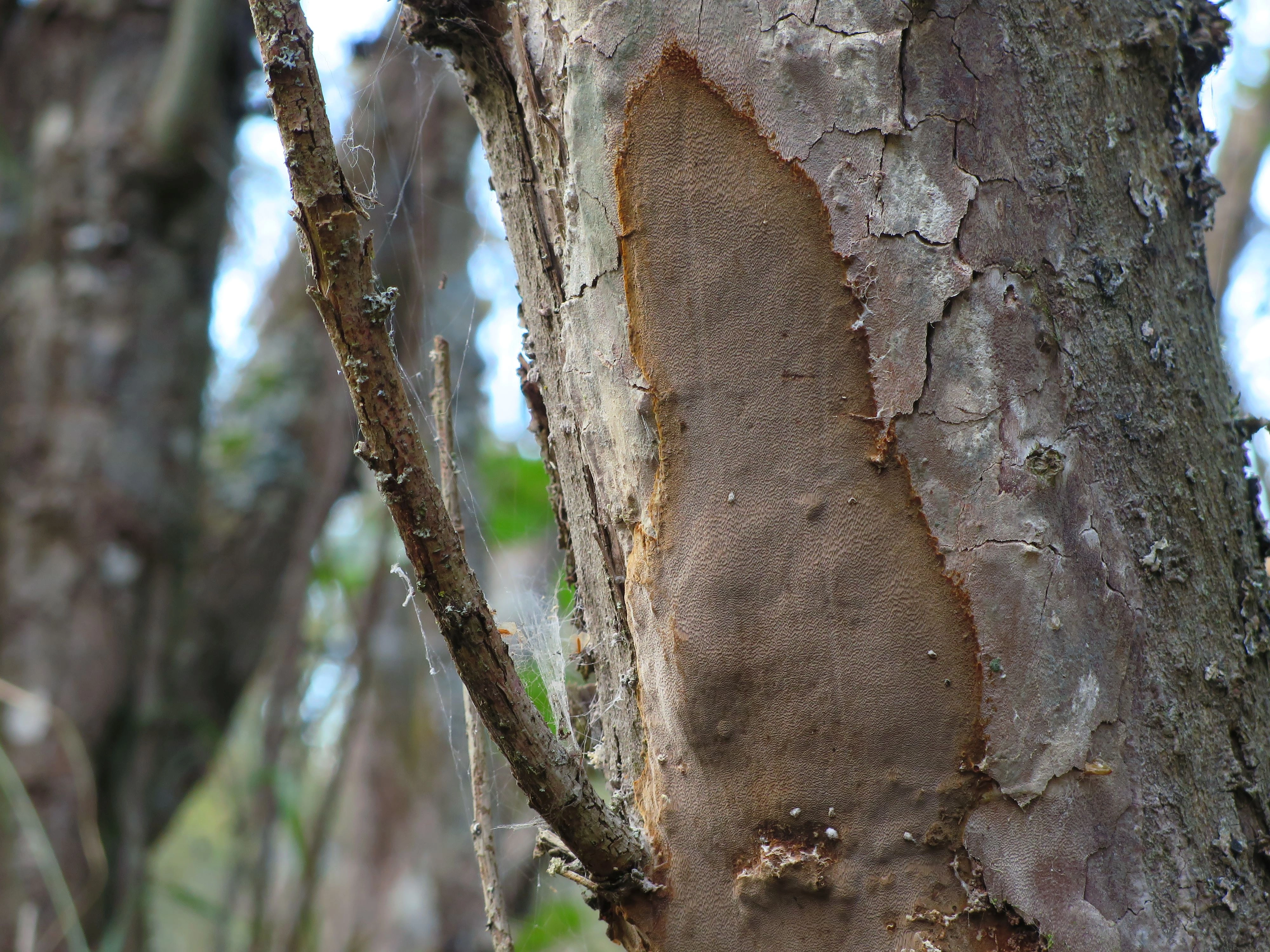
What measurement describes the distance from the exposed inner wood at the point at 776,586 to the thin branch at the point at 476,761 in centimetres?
19

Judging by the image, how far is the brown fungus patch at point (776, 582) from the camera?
656 millimetres

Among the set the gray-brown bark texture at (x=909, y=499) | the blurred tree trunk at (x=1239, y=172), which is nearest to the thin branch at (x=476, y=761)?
the gray-brown bark texture at (x=909, y=499)

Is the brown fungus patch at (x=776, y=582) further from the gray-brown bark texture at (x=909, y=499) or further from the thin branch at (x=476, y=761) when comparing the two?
the thin branch at (x=476, y=761)

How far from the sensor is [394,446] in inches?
22.9

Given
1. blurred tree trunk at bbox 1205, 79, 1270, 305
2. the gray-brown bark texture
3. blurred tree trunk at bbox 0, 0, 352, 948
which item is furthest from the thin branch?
blurred tree trunk at bbox 1205, 79, 1270, 305

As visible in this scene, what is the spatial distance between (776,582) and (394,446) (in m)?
0.29

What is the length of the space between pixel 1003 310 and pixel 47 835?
230cm

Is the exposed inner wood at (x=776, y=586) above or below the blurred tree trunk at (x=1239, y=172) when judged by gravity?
below

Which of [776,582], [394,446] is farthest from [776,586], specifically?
[394,446]

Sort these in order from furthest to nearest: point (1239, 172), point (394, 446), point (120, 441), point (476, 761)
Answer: point (1239, 172) → point (120, 441) → point (476, 761) → point (394, 446)

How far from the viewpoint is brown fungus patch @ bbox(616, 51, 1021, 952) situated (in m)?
0.66

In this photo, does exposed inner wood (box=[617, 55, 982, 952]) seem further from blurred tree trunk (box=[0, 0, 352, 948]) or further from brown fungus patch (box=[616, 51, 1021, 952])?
blurred tree trunk (box=[0, 0, 352, 948])

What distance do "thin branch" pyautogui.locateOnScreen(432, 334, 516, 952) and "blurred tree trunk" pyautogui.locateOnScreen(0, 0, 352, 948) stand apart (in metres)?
1.52

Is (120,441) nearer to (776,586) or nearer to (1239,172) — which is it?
(776,586)
